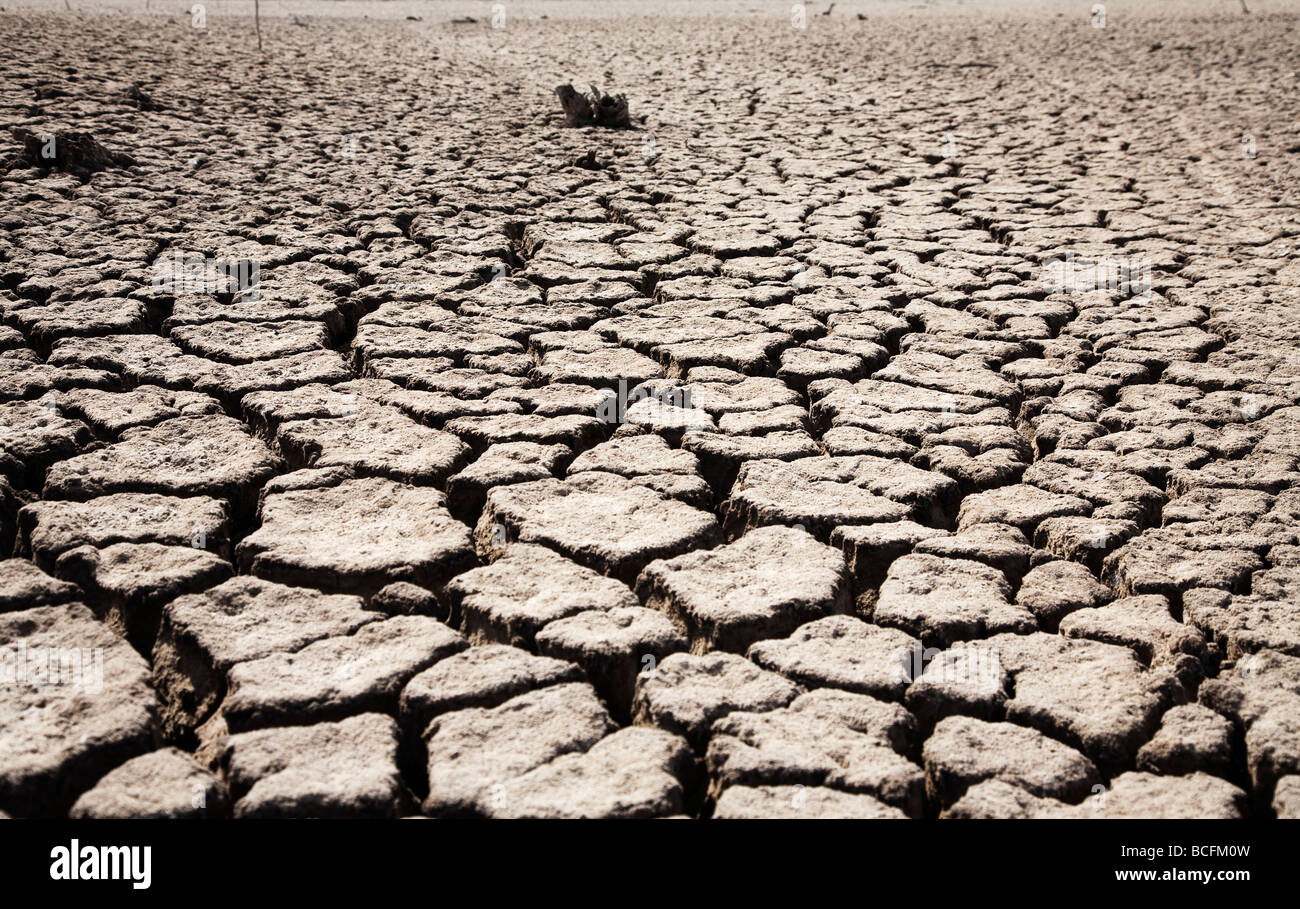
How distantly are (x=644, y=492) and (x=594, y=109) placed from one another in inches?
176

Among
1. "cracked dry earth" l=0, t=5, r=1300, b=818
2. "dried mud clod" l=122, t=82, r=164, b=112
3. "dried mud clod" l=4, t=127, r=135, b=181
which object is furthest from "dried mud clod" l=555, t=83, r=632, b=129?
"dried mud clod" l=4, t=127, r=135, b=181

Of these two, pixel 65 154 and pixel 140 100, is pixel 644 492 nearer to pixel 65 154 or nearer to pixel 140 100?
pixel 65 154

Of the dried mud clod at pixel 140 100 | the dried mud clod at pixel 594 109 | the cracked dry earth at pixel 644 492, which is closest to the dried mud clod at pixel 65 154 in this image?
the cracked dry earth at pixel 644 492

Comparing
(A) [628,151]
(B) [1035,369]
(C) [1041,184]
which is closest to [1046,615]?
(B) [1035,369]

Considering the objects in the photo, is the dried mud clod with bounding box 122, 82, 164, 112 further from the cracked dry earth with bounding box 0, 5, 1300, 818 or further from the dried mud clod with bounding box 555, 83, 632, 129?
the dried mud clod with bounding box 555, 83, 632, 129

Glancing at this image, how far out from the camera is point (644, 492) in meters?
2.37

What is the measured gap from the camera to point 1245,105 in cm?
712

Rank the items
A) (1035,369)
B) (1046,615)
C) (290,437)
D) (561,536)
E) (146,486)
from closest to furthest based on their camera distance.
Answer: (1046,615) → (561,536) → (146,486) → (290,437) → (1035,369)

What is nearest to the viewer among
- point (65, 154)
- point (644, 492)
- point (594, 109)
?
point (644, 492)

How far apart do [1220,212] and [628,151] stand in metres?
2.76

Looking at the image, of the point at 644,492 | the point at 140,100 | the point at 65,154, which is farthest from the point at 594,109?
the point at 644,492
